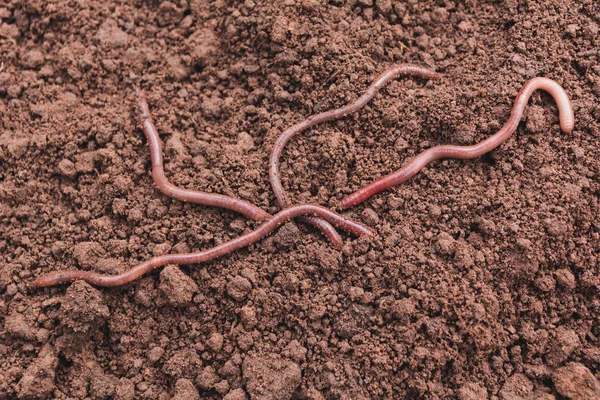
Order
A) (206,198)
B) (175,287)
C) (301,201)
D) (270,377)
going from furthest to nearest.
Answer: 1. (301,201)
2. (206,198)
3. (175,287)
4. (270,377)

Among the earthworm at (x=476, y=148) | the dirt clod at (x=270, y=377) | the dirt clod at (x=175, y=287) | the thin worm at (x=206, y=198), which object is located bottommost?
the dirt clod at (x=270, y=377)

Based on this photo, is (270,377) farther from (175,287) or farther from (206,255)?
(206,255)

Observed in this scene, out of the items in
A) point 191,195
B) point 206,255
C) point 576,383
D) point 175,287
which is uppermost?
point 191,195

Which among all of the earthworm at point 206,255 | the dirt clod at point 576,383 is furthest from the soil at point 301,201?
the earthworm at point 206,255

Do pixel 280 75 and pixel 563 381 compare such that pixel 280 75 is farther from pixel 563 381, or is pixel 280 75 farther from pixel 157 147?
pixel 563 381

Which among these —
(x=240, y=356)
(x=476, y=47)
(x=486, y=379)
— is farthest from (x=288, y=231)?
(x=476, y=47)

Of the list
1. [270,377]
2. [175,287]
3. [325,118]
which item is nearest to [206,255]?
[175,287]

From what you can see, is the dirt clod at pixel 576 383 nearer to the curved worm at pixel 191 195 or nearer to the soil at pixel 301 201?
the soil at pixel 301 201
